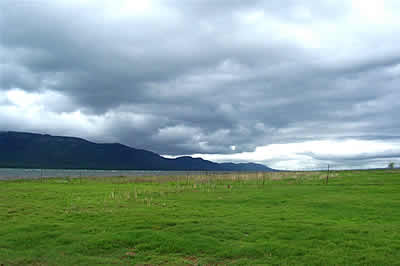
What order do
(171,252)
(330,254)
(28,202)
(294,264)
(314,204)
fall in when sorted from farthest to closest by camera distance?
(28,202)
(314,204)
(171,252)
(330,254)
(294,264)

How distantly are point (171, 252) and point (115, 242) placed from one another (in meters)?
2.80

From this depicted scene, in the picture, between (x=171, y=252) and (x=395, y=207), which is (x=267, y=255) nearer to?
(x=171, y=252)

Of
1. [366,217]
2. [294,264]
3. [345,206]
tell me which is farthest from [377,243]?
[345,206]

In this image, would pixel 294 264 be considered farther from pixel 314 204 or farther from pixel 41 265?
pixel 314 204

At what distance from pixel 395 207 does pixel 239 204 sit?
10.8 m

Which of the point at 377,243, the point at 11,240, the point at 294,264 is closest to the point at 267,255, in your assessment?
the point at 294,264

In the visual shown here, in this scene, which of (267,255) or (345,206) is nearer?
(267,255)

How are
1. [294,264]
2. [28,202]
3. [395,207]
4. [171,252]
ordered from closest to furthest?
[294,264], [171,252], [395,207], [28,202]

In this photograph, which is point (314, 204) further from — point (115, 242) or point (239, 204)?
point (115, 242)

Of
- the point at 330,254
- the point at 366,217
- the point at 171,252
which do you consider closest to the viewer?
the point at 330,254

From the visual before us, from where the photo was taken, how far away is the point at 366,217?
19672 millimetres

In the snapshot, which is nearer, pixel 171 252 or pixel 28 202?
pixel 171 252

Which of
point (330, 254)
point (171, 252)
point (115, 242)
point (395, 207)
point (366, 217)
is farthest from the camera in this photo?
point (395, 207)

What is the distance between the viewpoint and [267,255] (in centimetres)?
1268
